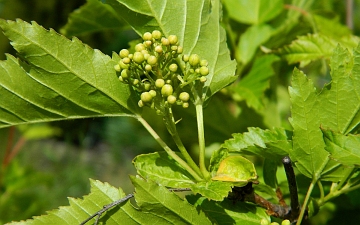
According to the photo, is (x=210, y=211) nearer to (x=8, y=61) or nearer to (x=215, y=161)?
(x=215, y=161)

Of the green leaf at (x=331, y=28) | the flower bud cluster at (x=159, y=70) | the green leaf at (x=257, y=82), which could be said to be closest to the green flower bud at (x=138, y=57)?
the flower bud cluster at (x=159, y=70)

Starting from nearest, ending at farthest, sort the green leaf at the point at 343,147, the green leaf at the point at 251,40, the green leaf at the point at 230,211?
the green leaf at the point at 343,147 < the green leaf at the point at 230,211 < the green leaf at the point at 251,40

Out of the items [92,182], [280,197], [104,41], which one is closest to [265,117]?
[280,197]

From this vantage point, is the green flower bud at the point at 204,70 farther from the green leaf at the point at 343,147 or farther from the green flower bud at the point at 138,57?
the green leaf at the point at 343,147

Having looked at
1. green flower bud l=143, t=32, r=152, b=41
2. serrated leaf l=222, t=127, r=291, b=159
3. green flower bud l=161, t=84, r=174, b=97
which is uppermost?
green flower bud l=143, t=32, r=152, b=41

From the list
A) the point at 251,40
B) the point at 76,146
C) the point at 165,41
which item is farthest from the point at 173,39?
the point at 76,146

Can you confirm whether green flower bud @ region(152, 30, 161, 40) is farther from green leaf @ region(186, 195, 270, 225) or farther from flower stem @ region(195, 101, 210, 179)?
green leaf @ region(186, 195, 270, 225)

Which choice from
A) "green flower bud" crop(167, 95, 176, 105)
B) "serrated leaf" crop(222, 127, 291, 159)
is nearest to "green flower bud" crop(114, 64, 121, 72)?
"green flower bud" crop(167, 95, 176, 105)
